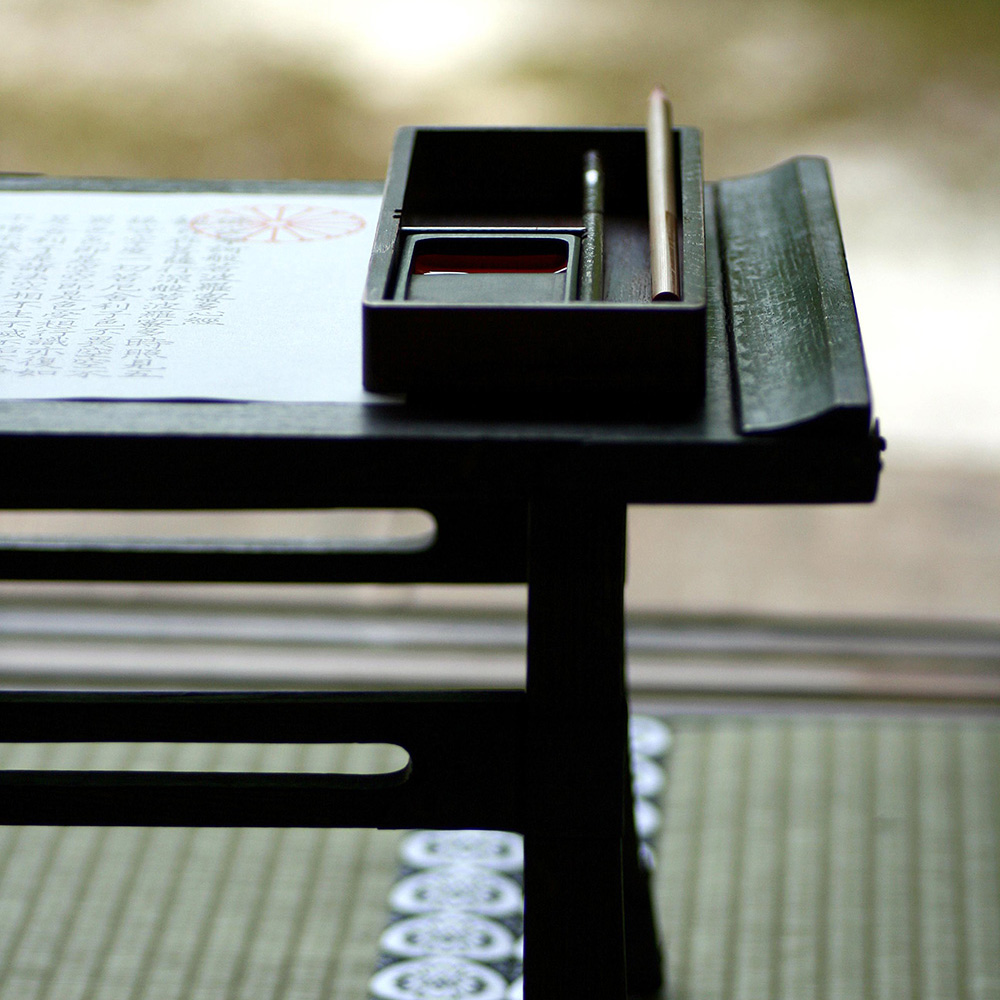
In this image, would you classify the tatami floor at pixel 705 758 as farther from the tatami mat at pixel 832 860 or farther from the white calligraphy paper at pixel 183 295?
the white calligraphy paper at pixel 183 295

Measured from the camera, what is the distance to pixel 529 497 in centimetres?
63

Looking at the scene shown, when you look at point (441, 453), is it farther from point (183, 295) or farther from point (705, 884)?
point (705, 884)

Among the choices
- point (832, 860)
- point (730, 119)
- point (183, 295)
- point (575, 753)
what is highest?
point (730, 119)

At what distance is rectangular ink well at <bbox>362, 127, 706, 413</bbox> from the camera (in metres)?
0.60

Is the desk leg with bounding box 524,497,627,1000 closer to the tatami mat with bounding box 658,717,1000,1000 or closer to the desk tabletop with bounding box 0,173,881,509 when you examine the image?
the desk tabletop with bounding box 0,173,881,509

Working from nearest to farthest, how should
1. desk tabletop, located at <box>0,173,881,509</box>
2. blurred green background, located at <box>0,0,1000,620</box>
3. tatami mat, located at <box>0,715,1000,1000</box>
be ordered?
1. desk tabletop, located at <box>0,173,881,509</box>
2. tatami mat, located at <box>0,715,1000,1000</box>
3. blurred green background, located at <box>0,0,1000,620</box>

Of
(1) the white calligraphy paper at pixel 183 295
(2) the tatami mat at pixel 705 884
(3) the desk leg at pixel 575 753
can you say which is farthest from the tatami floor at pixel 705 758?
(1) the white calligraphy paper at pixel 183 295

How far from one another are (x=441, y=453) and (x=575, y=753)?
0.19m

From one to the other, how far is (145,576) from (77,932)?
32cm

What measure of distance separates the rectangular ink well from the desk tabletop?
0.06ft

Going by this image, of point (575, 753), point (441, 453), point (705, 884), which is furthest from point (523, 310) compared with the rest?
point (705, 884)

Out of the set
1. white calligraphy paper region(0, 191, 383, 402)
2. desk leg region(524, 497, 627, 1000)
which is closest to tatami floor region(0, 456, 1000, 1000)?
desk leg region(524, 497, 627, 1000)

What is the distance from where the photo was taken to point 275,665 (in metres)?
1.46

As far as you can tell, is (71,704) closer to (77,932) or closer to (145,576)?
(145,576)
